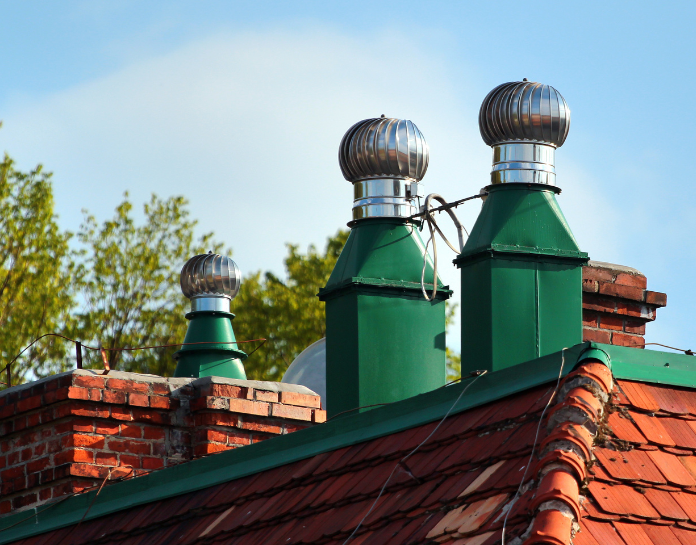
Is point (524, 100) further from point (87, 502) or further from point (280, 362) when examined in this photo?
point (280, 362)

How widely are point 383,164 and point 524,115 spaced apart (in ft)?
3.59

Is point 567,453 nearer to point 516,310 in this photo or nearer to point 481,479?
point 481,479

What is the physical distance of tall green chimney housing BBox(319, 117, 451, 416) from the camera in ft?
25.5

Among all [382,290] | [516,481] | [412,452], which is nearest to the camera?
[516,481]

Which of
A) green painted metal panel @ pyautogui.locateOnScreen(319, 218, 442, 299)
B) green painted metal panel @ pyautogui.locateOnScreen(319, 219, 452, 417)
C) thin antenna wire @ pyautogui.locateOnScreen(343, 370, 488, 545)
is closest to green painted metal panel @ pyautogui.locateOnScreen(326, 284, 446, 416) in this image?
green painted metal panel @ pyautogui.locateOnScreen(319, 219, 452, 417)

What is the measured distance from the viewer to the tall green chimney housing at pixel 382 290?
7770mm

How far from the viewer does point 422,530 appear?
4020 millimetres

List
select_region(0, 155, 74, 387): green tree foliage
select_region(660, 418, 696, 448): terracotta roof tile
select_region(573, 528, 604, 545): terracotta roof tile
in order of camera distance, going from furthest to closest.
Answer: select_region(0, 155, 74, 387): green tree foliage
select_region(660, 418, 696, 448): terracotta roof tile
select_region(573, 528, 604, 545): terracotta roof tile

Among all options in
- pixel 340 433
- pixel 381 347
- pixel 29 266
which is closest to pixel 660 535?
pixel 340 433

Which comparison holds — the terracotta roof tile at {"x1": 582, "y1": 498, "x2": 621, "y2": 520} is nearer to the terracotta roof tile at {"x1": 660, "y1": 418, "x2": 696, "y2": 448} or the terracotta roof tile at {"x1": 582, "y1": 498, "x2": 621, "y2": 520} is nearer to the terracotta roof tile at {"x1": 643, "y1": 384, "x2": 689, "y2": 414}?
the terracotta roof tile at {"x1": 660, "y1": 418, "x2": 696, "y2": 448}

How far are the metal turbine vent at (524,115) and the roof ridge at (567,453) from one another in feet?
11.2

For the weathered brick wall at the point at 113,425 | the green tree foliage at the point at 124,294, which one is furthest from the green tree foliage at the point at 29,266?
the weathered brick wall at the point at 113,425

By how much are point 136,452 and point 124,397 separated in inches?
13.7

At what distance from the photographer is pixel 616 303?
372 inches
